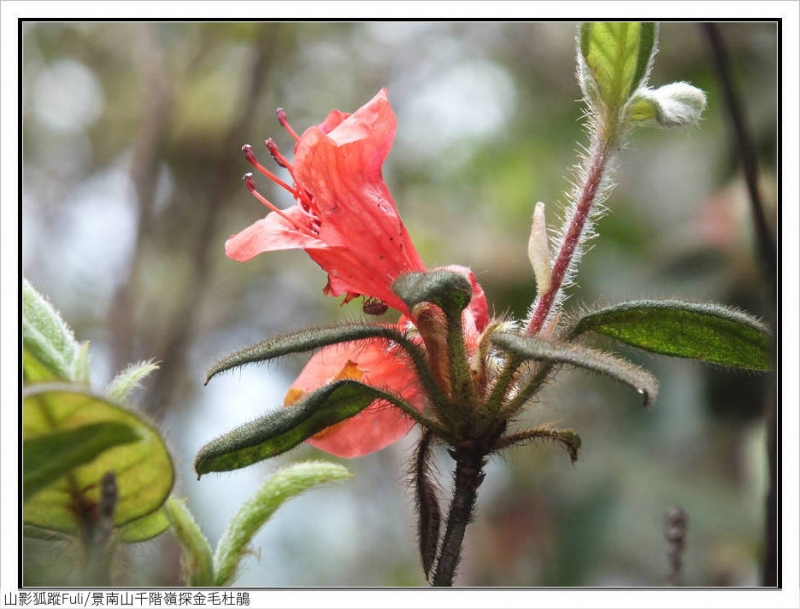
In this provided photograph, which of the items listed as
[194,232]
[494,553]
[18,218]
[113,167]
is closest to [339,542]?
[494,553]

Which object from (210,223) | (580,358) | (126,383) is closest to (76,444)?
(126,383)

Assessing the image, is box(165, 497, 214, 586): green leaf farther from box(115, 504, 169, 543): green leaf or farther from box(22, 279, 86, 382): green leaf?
box(22, 279, 86, 382): green leaf

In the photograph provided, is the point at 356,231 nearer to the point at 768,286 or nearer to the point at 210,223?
the point at 768,286

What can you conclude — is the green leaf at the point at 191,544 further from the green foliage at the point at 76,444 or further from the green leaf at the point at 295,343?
the green leaf at the point at 295,343

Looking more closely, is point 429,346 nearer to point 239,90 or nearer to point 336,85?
point 239,90

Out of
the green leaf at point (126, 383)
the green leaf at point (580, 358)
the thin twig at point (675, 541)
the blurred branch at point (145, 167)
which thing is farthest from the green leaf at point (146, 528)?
the blurred branch at point (145, 167)

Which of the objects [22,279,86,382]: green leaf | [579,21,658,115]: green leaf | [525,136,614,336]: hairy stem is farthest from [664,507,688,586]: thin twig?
[22,279,86,382]: green leaf
